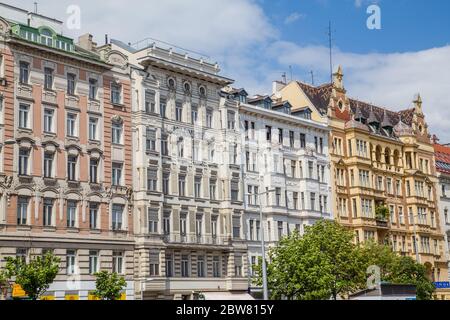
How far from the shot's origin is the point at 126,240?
48156 millimetres

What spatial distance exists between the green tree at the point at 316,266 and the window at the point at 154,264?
7111 mm

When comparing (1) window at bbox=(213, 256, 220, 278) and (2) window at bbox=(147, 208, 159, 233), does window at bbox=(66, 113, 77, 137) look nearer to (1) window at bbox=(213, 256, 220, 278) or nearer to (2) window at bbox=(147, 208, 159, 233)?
(2) window at bbox=(147, 208, 159, 233)

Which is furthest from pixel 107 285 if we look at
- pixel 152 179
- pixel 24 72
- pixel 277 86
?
pixel 277 86

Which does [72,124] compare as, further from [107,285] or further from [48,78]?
[107,285]

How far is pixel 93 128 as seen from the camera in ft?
158

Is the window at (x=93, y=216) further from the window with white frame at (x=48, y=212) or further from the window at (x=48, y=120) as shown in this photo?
the window at (x=48, y=120)

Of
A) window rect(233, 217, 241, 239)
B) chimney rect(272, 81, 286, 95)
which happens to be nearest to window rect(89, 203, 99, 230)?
window rect(233, 217, 241, 239)

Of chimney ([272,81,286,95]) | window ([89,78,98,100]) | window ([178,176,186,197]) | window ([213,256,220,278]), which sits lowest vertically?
window ([213,256,220,278])

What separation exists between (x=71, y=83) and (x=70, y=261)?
38.9 feet

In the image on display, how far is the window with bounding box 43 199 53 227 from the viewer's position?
4381 cm

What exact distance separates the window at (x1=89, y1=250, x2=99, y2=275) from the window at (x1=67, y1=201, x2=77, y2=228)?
2244 mm
